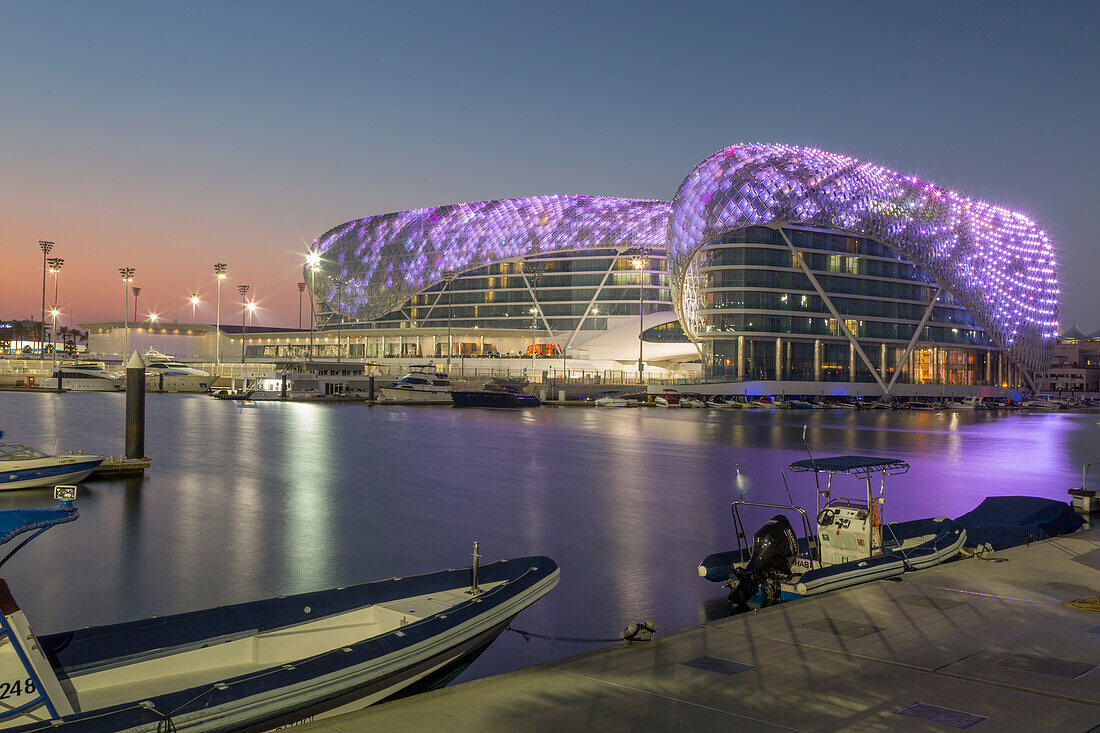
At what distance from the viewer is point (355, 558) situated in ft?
70.7

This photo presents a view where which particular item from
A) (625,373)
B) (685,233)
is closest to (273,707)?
(685,233)

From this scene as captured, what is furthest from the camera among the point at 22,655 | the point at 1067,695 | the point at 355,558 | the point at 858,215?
the point at 858,215

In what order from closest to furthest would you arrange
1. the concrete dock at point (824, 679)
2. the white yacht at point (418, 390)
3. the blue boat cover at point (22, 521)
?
the concrete dock at point (824, 679)
the blue boat cover at point (22, 521)
the white yacht at point (418, 390)

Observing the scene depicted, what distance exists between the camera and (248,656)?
10.6 metres

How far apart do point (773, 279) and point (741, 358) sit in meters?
10.6

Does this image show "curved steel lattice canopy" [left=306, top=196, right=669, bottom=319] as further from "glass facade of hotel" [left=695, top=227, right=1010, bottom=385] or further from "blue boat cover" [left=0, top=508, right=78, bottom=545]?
"blue boat cover" [left=0, top=508, right=78, bottom=545]

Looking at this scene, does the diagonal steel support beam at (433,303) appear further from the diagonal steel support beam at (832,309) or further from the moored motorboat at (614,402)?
the diagonal steel support beam at (832,309)

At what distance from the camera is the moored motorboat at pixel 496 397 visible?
10119 centimetres

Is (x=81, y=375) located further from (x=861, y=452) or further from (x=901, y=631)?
(x=901, y=631)

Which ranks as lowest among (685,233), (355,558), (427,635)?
(355,558)

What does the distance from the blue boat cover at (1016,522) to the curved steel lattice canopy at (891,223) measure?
295ft

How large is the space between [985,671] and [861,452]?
40.6 meters

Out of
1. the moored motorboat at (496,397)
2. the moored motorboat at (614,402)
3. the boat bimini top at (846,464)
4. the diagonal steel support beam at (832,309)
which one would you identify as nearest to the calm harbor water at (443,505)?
the boat bimini top at (846,464)

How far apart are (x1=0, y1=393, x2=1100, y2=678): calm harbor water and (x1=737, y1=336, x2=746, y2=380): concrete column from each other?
45.1 meters
